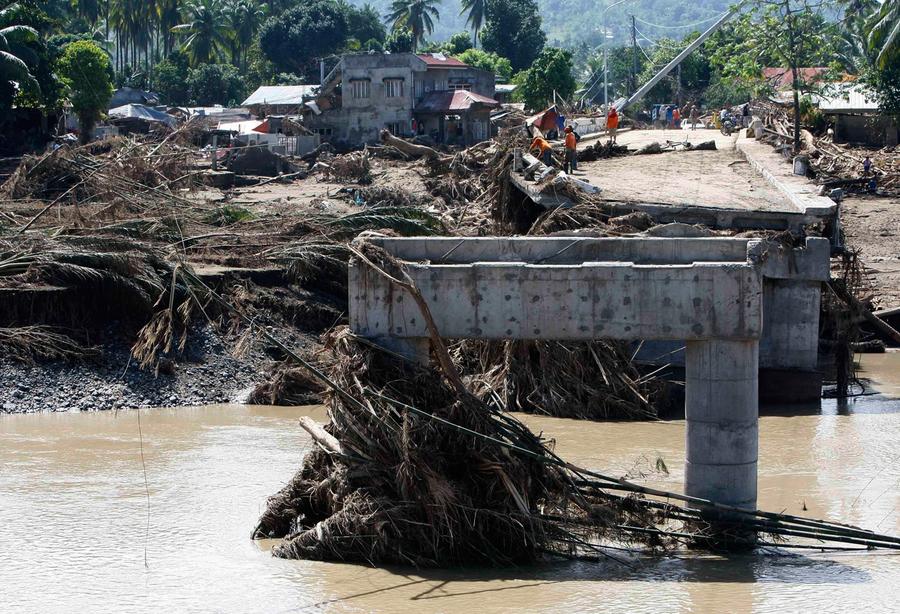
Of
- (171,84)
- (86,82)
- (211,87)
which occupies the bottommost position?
(86,82)

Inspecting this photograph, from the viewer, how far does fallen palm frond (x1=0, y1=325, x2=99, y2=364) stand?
1980cm

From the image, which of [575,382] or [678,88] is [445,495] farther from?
[678,88]

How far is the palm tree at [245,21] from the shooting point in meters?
94.9

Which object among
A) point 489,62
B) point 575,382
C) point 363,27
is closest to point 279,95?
point 489,62

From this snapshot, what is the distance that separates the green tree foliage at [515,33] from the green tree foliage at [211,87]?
72.5 ft

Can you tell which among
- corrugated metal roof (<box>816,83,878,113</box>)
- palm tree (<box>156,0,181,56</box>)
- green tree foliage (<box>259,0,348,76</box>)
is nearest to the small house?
corrugated metal roof (<box>816,83,878,113</box>)

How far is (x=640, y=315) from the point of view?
11.4m

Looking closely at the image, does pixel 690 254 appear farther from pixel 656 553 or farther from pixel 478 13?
pixel 478 13

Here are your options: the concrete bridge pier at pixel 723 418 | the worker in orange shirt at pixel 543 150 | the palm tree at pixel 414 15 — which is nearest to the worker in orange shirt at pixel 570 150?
the worker in orange shirt at pixel 543 150

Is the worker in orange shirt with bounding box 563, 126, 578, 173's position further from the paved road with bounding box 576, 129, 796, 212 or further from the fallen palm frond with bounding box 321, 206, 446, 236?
the fallen palm frond with bounding box 321, 206, 446, 236

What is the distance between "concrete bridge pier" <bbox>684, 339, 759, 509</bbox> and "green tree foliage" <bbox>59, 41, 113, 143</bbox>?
38.7 meters

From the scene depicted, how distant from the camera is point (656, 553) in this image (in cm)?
1162

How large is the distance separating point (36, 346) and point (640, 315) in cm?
1193

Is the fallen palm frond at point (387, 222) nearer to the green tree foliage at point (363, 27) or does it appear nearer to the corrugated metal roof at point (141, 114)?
the corrugated metal roof at point (141, 114)
